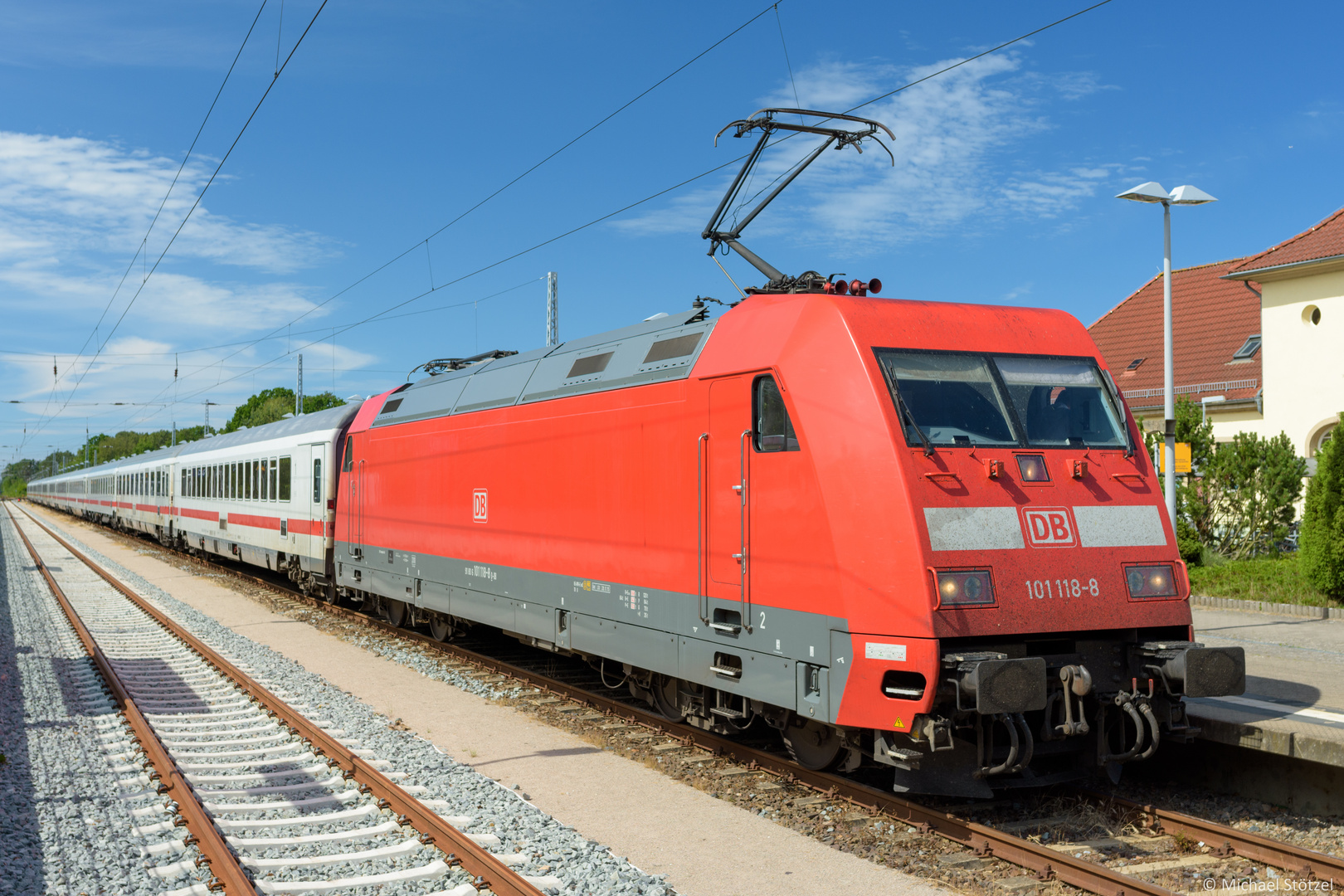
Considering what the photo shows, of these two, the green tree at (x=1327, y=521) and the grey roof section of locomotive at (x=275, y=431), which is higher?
the grey roof section of locomotive at (x=275, y=431)

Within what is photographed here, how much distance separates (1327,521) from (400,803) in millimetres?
13767

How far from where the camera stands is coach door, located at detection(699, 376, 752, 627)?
7.31 m

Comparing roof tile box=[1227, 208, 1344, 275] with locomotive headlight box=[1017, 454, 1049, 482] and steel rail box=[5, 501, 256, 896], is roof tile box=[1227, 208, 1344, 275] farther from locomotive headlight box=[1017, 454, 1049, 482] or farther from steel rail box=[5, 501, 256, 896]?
steel rail box=[5, 501, 256, 896]

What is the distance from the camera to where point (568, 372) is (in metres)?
10.2

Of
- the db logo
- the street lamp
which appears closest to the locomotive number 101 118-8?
the db logo

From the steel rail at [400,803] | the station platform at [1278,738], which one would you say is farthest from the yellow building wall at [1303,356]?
the steel rail at [400,803]

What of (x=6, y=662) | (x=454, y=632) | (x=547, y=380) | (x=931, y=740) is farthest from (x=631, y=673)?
(x=6, y=662)

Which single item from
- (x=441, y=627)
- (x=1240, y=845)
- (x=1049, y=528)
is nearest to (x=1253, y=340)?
(x=441, y=627)

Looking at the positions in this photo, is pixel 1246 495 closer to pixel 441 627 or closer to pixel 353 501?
pixel 441 627

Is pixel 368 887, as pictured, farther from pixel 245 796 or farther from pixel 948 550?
pixel 948 550

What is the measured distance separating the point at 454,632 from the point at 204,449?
18.3m

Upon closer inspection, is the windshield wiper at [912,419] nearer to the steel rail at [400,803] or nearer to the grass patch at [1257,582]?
the steel rail at [400,803]

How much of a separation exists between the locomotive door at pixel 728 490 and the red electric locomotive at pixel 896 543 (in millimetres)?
20

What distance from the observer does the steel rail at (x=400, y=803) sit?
5.48 meters
